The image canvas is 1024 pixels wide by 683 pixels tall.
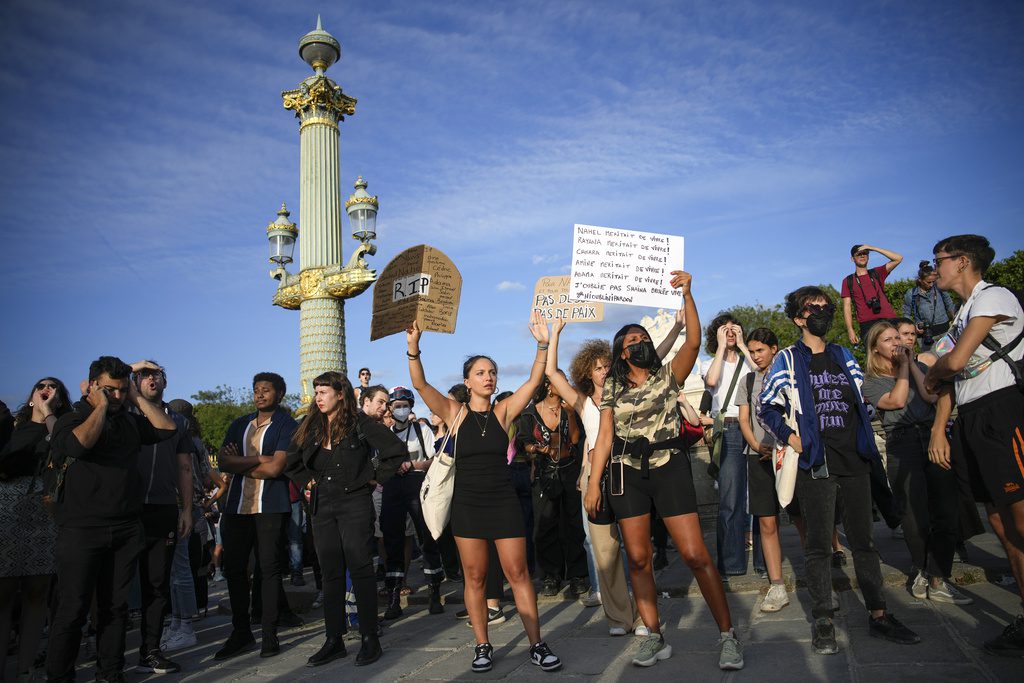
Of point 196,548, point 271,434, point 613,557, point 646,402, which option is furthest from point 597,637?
point 196,548

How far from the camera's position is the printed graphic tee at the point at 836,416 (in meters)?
4.30

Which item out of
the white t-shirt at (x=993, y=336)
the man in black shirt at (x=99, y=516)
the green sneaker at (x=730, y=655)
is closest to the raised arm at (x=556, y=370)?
the green sneaker at (x=730, y=655)

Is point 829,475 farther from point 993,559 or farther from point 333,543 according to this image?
point 333,543

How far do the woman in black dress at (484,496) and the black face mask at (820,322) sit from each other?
1742 mm

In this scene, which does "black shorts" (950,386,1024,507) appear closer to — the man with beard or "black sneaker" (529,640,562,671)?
"black sneaker" (529,640,562,671)

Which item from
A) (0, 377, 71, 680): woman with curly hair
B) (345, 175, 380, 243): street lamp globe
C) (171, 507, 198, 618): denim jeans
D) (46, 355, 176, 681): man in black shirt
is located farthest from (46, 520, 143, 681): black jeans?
(345, 175, 380, 243): street lamp globe


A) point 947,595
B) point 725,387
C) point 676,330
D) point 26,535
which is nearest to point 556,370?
point 676,330

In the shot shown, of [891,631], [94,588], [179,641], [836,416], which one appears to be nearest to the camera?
[891,631]

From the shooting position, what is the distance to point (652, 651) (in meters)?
4.25

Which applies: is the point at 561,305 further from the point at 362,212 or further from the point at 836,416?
the point at 362,212

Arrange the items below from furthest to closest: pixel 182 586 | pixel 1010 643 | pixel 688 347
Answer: pixel 182 586
pixel 688 347
pixel 1010 643

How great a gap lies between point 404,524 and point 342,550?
1850 mm

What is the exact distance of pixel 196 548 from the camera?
7.98m

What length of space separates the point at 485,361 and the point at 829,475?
2.33m
